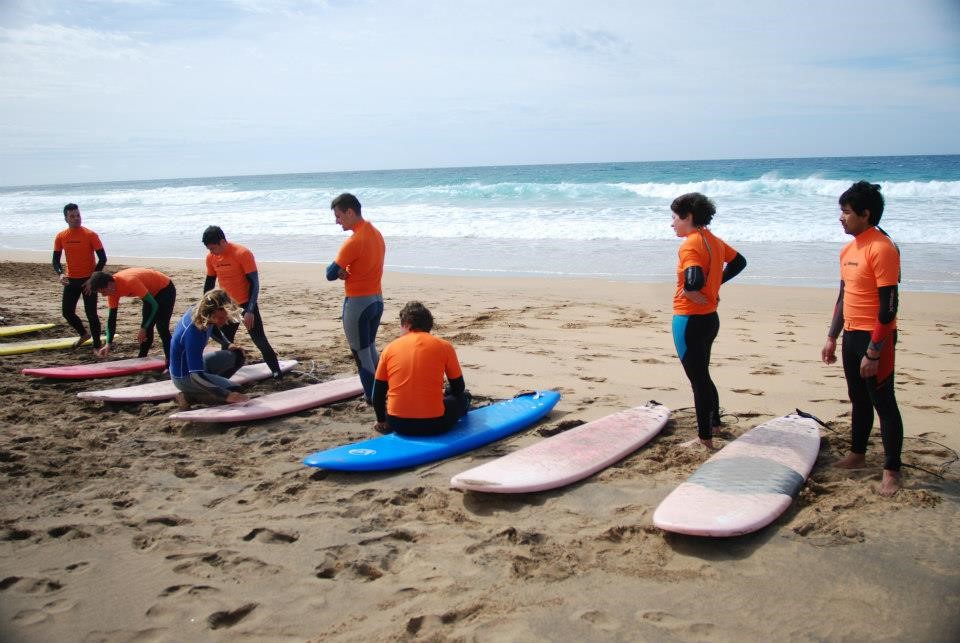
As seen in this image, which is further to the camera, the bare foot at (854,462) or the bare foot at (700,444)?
the bare foot at (700,444)

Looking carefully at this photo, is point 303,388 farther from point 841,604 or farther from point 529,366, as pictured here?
point 841,604

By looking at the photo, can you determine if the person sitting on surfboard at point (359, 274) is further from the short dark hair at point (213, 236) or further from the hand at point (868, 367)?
the hand at point (868, 367)

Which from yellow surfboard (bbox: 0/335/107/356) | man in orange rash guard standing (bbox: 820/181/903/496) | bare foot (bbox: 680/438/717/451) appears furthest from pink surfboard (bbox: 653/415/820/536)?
yellow surfboard (bbox: 0/335/107/356)

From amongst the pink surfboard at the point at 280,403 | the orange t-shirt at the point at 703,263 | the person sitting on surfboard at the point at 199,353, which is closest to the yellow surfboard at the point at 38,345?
the person sitting on surfboard at the point at 199,353

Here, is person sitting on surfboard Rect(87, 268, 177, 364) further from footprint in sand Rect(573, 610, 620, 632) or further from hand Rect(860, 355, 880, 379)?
Answer: hand Rect(860, 355, 880, 379)

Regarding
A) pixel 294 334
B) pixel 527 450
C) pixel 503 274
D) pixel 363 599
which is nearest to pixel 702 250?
pixel 527 450

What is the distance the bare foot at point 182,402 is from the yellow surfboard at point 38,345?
2778 mm

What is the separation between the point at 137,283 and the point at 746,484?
5254mm

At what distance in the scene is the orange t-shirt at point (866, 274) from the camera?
328cm

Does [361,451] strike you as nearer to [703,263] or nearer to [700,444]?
[700,444]

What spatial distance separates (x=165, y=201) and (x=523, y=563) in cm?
3975

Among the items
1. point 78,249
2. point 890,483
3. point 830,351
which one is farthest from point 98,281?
point 890,483

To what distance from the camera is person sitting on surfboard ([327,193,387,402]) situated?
4.79 m

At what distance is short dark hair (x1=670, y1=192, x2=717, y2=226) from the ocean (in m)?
7.43
